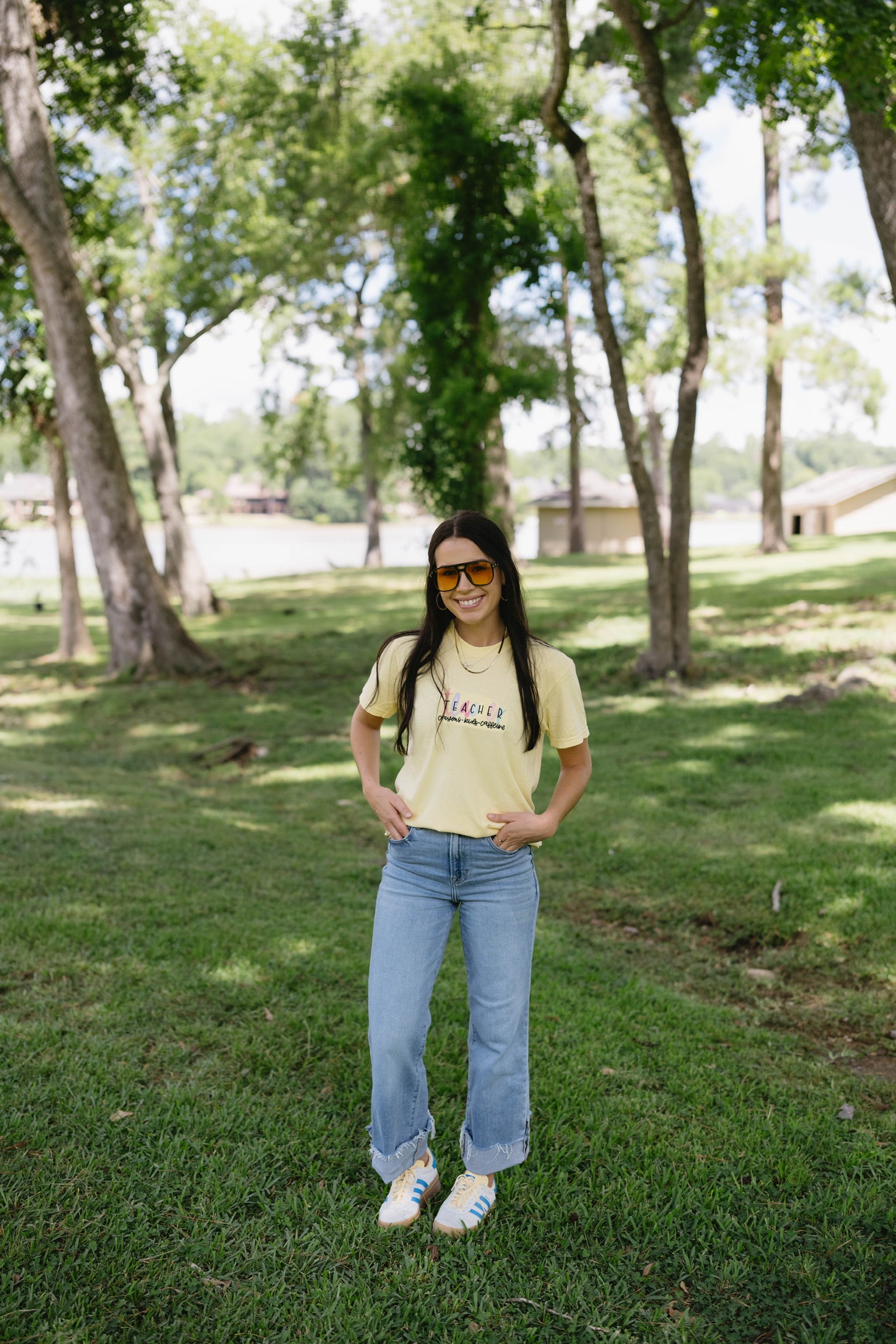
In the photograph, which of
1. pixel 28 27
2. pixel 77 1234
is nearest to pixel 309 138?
pixel 28 27

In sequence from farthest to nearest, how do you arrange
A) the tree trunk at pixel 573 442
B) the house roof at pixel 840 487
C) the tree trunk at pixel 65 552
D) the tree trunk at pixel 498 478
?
the house roof at pixel 840 487 < the tree trunk at pixel 573 442 < the tree trunk at pixel 498 478 < the tree trunk at pixel 65 552

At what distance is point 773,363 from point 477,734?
2584cm

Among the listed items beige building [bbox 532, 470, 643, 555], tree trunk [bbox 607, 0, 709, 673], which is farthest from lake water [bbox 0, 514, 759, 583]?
tree trunk [bbox 607, 0, 709, 673]

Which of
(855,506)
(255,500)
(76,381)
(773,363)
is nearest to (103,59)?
(76,381)

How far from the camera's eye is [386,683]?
122 inches

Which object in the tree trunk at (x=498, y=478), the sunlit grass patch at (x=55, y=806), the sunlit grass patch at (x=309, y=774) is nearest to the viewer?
the sunlit grass patch at (x=55, y=806)

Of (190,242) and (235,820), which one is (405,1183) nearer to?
(235,820)

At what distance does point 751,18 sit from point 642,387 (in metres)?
29.2

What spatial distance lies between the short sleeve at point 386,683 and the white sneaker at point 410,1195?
1380 mm

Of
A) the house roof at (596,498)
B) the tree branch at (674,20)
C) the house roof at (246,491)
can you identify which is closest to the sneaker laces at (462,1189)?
the tree branch at (674,20)

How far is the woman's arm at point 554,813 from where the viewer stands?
2893mm

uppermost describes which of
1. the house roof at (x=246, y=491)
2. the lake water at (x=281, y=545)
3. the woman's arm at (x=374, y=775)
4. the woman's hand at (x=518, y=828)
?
the house roof at (x=246, y=491)

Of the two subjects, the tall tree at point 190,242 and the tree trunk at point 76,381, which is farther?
the tall tree at point 190,242

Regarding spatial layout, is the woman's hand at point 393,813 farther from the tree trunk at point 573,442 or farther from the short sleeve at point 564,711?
the tree trunk at point 573,442
